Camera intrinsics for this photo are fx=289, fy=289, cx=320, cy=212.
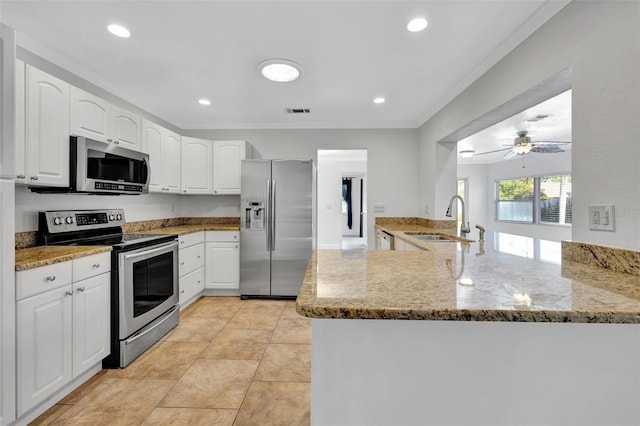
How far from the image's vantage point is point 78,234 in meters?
2.46

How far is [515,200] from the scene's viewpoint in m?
7.21

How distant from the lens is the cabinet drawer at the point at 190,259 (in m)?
3.22

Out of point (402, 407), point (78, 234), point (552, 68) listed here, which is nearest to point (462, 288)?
point (402, 407)

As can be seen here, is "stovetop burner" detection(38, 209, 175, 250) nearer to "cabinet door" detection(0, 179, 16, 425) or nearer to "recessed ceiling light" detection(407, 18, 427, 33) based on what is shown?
"cabinet door" detection(0, 179, 16, 425)

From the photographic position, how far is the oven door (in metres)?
2.16

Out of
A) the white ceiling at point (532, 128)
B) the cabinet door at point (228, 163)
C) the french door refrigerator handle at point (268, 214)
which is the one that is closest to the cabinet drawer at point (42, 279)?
the french door refrigerator handle at point (268, 214)

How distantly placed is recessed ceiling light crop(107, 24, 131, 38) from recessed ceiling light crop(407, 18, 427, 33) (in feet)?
6.42

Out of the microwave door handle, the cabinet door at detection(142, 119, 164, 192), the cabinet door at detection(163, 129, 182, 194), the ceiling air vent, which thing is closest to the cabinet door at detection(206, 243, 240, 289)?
the cabinet door at detection(163, 129, 182, 194)

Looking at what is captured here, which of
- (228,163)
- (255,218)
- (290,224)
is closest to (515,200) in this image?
(290,224)

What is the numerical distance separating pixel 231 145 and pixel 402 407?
3.75 meters

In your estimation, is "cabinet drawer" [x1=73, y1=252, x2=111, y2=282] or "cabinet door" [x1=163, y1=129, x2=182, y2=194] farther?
"cabinet door" [x1=163, y1=129, x2=182, y2=194]

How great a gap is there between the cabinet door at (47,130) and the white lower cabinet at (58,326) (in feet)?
2.16

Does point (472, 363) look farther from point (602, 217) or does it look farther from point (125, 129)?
point (125, 129)

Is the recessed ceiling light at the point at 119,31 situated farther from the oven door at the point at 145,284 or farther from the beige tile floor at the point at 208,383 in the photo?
Answer: the beige tile floor at the point at 208,383
